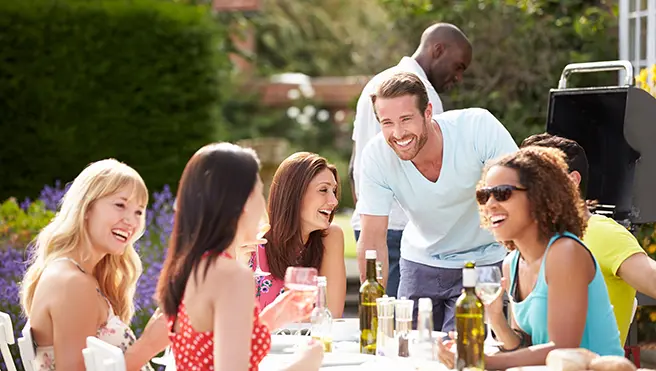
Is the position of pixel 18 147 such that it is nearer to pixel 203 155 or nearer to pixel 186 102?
pixel 186 102

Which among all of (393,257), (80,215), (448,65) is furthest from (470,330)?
(448,65)

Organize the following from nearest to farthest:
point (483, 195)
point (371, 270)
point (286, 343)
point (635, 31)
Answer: point (483, 195) < point (371, 270) < point (286, 343) < point (635, 31)

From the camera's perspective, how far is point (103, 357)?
2.96 meters

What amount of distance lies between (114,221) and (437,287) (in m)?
1.63

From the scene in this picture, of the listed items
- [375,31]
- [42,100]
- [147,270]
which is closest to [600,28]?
[375,31]

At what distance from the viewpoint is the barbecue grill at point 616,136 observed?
5.30 m

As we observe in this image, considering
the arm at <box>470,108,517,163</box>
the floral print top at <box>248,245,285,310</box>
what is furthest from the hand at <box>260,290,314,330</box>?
the arm at <box>470,108,517,163</box>

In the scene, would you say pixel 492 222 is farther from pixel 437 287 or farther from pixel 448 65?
pixel 448 65

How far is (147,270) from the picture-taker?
6.82 meters

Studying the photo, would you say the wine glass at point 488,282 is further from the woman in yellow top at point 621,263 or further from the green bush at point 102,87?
the green bush at point 102,87

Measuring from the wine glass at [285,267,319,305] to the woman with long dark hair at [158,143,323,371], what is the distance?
0.21 meters

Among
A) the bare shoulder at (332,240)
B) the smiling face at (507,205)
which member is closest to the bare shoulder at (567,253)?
the smiling face at (507,205)

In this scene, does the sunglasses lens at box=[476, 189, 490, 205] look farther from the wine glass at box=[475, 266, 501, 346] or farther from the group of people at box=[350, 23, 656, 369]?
the wine glass at box=[475, 266, 501, 346]

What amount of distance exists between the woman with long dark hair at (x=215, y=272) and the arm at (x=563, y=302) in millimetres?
577
